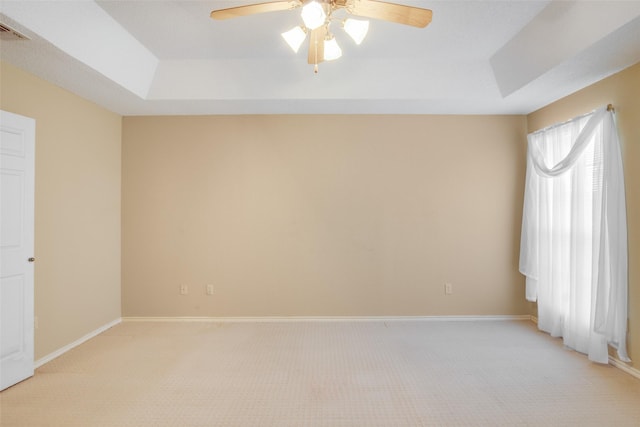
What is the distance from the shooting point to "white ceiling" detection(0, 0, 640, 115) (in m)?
2.21

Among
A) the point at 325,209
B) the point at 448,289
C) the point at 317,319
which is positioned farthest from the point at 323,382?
the point at 448,289

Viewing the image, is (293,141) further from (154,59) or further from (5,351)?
(5,351)

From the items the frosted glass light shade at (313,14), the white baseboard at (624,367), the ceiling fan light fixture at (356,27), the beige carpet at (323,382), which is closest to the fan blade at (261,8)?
the frosted glass light shade at (313,14)

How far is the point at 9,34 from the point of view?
2039 mm

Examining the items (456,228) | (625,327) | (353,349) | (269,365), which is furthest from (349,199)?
(625,327)

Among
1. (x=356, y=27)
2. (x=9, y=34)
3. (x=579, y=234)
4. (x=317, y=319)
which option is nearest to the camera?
(x=356, y=27)

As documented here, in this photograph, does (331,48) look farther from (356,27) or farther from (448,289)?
(448,289)

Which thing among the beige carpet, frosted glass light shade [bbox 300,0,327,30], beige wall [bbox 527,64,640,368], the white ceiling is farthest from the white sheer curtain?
frosted glass light shade [bbox 300,0,327,30]

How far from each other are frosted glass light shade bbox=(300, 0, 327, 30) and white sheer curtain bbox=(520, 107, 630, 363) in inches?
104

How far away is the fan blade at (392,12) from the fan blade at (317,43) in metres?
0.28

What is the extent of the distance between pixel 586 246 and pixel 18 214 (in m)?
4.83

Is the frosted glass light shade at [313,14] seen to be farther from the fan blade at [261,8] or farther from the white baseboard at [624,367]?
the white baseboard at [624,367]

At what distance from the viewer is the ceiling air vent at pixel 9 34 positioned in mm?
1967

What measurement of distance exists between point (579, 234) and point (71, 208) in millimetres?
4884
